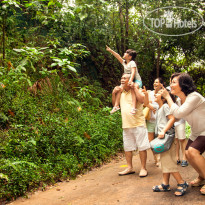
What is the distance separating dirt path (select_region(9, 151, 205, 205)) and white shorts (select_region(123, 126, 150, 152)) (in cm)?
54

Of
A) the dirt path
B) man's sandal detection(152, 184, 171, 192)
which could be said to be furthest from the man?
man's sandal detection(152, 184, 171, 192)

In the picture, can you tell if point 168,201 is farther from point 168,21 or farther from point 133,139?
point 168,21

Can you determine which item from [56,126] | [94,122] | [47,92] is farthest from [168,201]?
[47,92]

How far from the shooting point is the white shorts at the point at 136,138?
501cm

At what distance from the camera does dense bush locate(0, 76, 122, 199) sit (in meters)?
4.84

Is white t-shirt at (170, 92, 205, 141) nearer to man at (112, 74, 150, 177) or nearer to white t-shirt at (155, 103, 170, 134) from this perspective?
white t-shirt at (155, 103, 170, 134)

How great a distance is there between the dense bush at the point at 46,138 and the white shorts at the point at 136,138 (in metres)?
1.27

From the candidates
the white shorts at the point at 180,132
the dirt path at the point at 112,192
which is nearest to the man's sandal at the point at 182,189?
the dirt path at the point at 112,192

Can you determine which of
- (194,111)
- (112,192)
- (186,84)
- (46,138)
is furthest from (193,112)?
(46,138)

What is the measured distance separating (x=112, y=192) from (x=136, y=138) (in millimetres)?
1143

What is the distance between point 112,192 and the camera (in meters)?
4.38

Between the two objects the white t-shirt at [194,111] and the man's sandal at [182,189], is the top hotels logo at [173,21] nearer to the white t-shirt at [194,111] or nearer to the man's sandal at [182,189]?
the white t-shirt at [194,111]

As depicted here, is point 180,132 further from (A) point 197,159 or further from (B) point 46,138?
(B) point 46,138

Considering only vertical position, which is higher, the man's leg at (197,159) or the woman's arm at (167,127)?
the woman's arm at (167,127)
